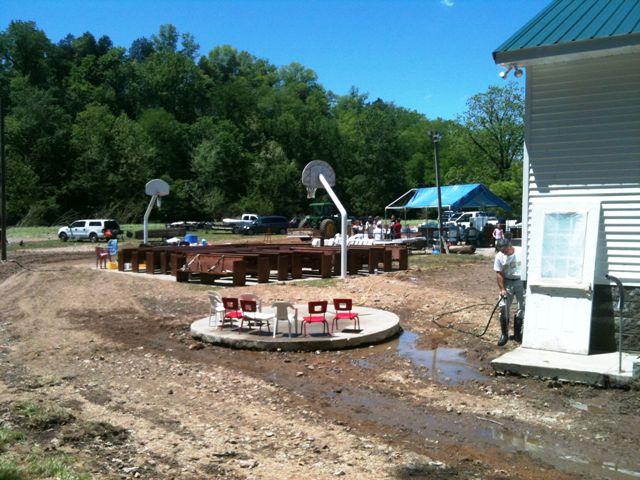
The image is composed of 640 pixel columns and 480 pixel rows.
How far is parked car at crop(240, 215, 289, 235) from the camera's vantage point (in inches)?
2229

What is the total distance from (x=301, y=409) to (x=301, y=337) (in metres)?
3.53

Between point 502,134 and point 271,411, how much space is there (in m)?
62.7

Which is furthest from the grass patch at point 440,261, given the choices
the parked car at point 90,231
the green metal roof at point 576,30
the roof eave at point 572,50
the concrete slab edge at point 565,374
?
the parked car at point 90,231

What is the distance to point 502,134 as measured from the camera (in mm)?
65125

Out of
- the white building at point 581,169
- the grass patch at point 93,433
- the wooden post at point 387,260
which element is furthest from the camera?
the wooden post at point 387,260

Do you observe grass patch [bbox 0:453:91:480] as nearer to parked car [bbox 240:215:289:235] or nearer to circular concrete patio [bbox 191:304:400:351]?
circular concrete patio [bbox 191:304:400:351]

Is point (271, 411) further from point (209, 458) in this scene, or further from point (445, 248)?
point (445, 248)

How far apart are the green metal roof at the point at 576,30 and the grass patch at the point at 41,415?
7.83 m

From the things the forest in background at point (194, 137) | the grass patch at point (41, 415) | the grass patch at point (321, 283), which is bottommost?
the grass patch at point (41, 415)

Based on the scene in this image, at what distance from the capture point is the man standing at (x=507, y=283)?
10.3 m

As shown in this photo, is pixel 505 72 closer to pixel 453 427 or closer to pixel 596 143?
pixel 596 143

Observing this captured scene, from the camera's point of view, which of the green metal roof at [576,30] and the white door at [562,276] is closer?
the green metal roof at [576,30]

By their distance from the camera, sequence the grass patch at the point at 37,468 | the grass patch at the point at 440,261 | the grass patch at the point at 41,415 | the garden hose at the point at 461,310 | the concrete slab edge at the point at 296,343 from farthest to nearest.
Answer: the grass patch at the point at 440,261
the garden hose at the point at 461,310
the concrete slab edge at the point at 296,343
the grass patch at the point at 41,415
the grass patch at the point at 37,468

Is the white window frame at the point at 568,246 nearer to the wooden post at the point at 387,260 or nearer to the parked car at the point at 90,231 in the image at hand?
the wooden post at the point at 387,260
